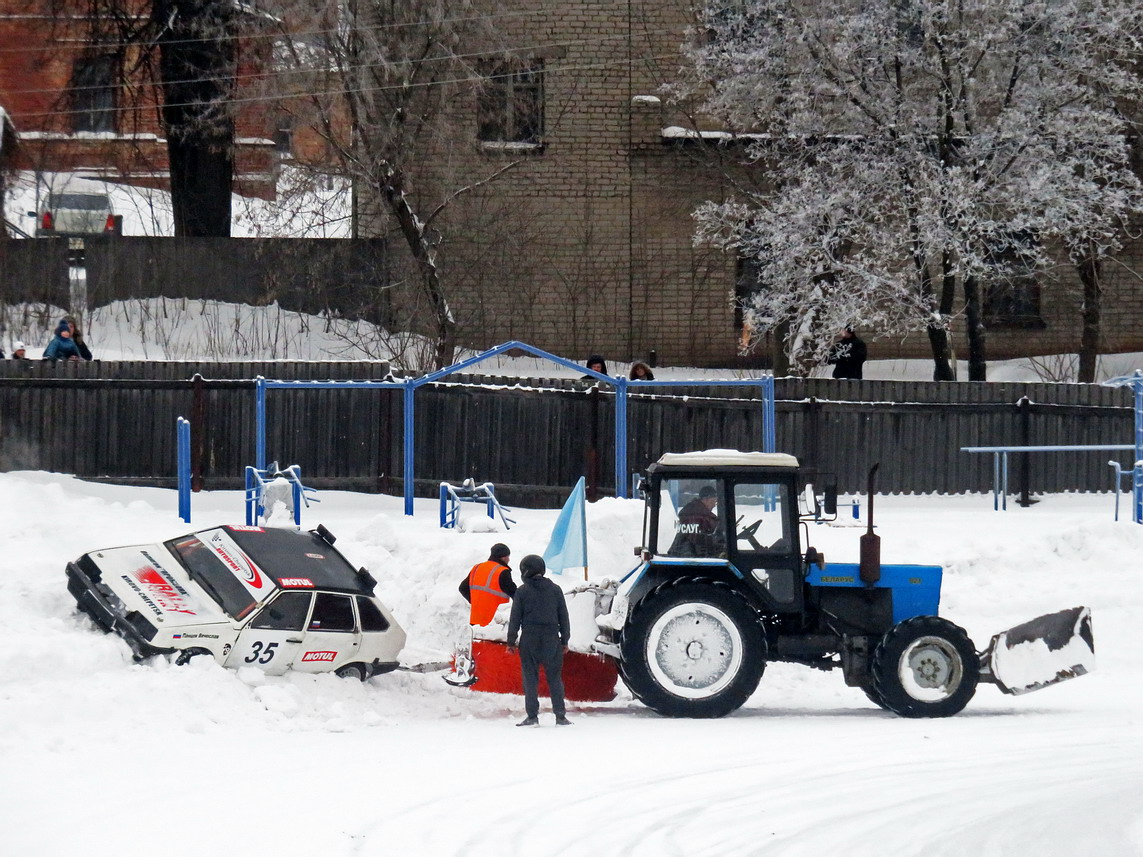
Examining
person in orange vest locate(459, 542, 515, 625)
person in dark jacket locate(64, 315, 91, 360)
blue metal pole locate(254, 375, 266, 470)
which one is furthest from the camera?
person in dark jacket locate(64, 315, 91, 360)

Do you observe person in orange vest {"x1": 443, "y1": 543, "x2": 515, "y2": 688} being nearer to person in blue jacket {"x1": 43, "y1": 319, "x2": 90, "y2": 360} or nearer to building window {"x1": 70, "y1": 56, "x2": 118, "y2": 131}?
person in blue jacket {"x1": 43, "y1": 319, "x2": 90, "y2": 360}

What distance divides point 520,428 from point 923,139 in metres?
9.07

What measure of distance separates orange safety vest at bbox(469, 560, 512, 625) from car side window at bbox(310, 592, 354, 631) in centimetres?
109

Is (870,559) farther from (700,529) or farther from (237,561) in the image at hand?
(237,561)

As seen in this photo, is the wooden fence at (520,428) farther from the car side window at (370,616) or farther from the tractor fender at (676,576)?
the car side window at (370,616)

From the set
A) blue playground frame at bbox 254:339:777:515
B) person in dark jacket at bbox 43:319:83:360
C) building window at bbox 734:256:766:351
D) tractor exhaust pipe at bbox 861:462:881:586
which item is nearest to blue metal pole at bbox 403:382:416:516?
blue playground frame at bbox 254:339:777:515

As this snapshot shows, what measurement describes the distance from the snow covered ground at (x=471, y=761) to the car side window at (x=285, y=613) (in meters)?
0.42

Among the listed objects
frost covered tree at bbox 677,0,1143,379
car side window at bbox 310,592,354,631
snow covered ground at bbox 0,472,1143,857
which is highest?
frost covered tree at bbox 677,0,1143,379

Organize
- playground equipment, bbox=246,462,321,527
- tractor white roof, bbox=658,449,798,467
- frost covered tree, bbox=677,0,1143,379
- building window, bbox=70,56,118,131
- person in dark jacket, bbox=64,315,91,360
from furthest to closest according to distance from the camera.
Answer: building window, bbox=70,56,118,131 → frost covered tree, bbox=677,0,1143,379 → person in dark jacket, bbox=64,315,91,360 → playground equipment, bbox=246,462,321,527 → tractor white roof, bbox=658,449,798,467

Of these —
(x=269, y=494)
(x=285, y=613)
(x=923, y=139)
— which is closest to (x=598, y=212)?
(x=923, y=139)

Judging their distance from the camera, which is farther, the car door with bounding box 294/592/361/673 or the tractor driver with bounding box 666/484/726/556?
the tractor driver with bounding box 666/484/726/556

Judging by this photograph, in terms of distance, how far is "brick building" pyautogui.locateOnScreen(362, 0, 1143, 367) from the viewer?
97.0ft

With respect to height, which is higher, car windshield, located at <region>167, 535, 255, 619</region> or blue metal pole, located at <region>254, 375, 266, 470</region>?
blue metal pole, located at <region>254, 375, 266, 470</region>

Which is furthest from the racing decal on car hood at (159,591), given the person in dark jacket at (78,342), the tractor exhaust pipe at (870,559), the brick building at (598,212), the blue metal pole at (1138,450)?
the brick building at (598,212)
